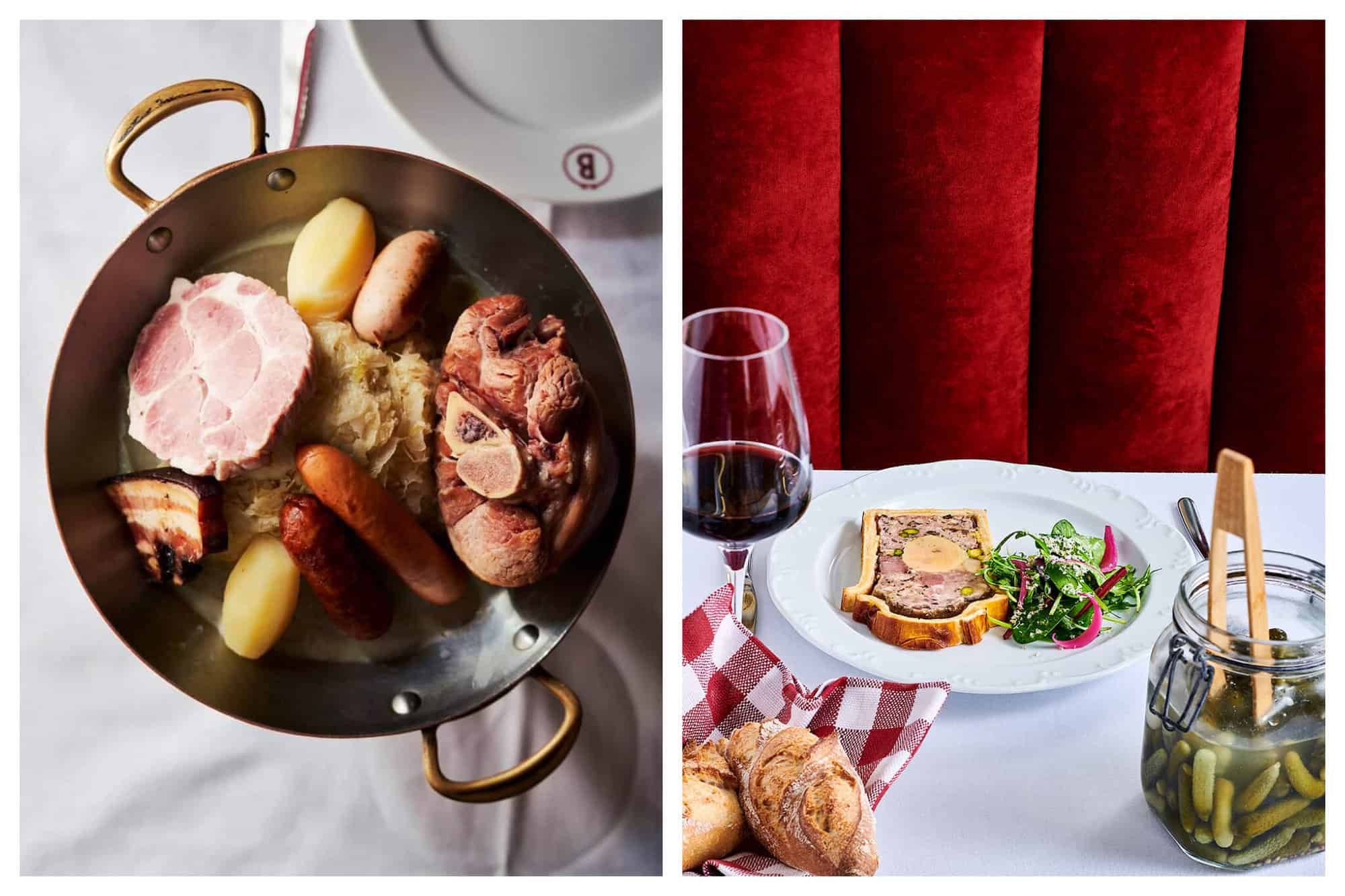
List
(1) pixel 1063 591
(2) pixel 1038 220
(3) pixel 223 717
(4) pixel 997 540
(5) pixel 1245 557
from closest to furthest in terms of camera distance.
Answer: (5) pixel 1245 557 < (3) pixel 223 717 < (1) pixel 1063 591 < (4) pixel 997 540 < (2) pixel 1038 220

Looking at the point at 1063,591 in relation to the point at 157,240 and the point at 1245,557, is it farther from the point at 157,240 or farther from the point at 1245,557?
the point at 157,240

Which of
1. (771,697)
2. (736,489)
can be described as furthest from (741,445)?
(771,697)

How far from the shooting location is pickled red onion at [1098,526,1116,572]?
25.6 inches

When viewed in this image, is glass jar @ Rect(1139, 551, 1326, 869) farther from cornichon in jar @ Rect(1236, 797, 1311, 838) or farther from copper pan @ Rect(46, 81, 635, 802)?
copper pan @ Rect(46, 81, 635, 802)

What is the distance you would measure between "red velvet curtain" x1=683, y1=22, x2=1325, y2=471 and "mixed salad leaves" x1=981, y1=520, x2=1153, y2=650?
0.32m

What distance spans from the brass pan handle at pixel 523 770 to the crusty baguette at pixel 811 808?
0.10m

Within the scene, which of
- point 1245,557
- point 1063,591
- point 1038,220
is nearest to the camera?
point 1245,557

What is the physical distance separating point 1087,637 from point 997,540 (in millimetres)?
133

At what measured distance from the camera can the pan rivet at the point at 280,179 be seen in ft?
1.48

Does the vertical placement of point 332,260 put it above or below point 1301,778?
above

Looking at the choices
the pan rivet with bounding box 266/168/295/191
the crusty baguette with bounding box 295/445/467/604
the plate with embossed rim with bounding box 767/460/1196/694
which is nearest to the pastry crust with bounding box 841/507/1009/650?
the plate with embossed rim with bounding box 767/460/1196/694

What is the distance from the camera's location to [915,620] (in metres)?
0.58
